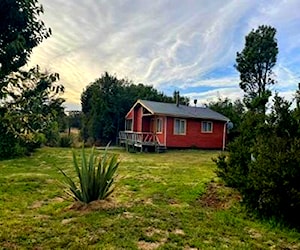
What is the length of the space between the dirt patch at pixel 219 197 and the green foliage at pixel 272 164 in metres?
0.31

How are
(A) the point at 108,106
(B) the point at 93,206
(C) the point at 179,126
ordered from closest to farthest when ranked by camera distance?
1. (B) the point at 93,206
2. (C) the point at 179,126
3. (A) the point at 108,106

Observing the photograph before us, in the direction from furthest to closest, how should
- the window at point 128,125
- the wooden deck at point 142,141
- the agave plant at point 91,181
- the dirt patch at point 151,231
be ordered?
the window at point 128,125 → the wooden deck at point 142,141 → the agave plant at point 91,181 → the dirt patch at point 151,231

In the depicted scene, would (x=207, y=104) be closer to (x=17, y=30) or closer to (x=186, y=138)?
(x=186, y=138)

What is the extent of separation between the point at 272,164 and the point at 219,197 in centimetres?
218

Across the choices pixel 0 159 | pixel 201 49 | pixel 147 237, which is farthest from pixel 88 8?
pixel 0 159

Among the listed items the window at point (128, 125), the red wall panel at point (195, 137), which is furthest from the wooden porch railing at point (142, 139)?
the window at point (128, 125)

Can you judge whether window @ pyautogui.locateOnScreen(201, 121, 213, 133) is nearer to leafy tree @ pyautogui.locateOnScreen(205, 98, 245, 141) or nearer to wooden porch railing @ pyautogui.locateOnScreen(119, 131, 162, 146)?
leafy tree @ pyautogui.locateOnScreen(205, 98, 245, 141)

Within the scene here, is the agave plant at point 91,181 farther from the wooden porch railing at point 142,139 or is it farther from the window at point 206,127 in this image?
the window at point 206,127

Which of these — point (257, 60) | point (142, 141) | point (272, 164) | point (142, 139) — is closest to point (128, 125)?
point (142, 139)

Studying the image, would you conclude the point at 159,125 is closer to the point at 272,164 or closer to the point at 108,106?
the point at 108,106

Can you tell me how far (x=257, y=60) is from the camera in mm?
31500

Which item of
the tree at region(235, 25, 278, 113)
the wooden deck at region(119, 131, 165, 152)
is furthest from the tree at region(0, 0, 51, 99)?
the tree at region(235, 25, 278, 113)

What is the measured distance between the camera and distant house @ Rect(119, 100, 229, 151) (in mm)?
24062

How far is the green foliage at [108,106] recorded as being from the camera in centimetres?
3119
